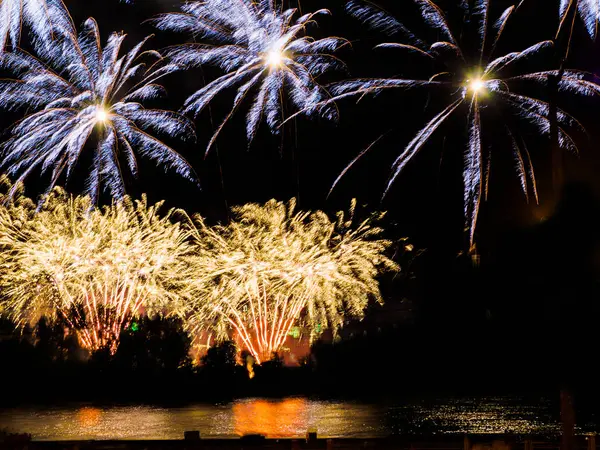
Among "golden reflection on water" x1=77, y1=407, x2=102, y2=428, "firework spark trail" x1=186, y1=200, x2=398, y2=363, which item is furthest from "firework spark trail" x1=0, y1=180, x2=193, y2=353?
"golden reflection on water" x1=77, y1=407, x2=102, y2=428

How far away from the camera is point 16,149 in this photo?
2205cm

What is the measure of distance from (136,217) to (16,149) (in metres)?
10.6

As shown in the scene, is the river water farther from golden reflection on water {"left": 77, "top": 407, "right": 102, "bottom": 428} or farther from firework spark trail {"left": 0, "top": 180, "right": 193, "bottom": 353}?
firework spark trail {"left": 0, "top": 180, "right": 193, "bottom": 353}

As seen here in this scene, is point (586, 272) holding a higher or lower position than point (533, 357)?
higher

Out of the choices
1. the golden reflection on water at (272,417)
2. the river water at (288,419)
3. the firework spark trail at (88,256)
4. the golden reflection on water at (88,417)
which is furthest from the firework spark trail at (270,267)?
the golden reflection on water at (88,417)

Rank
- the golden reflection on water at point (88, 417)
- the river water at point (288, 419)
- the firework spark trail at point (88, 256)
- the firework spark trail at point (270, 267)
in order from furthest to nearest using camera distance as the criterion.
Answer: the firework spark trail at point (270, 267) → the firework spark trail at point (88, 256) → the golden reflection on water at point (88, 417) → the river water at point (288, 419)

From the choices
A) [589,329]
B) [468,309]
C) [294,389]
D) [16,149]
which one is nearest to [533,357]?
[589,329]

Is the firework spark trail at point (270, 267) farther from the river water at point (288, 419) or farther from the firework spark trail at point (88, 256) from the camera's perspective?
the river water at point (288, 419)

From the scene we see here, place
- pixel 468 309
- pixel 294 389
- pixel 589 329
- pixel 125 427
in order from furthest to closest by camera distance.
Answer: pixel 294 389 → pixel 468 309 → pixel 125 427 → pixel 589 329

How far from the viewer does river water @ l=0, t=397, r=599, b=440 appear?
2027 cm

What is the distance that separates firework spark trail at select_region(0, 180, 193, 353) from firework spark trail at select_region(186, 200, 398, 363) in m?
1.22

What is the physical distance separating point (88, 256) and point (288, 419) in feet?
41.4

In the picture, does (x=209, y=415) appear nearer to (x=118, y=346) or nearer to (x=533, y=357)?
(x=118, y=346)

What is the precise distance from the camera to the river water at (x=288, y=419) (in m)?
20.3
